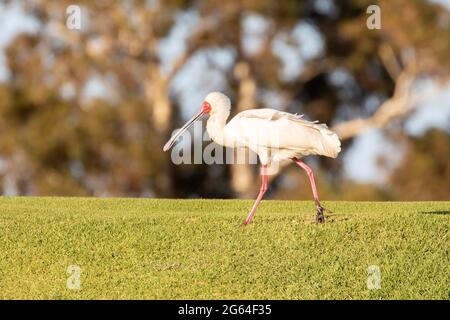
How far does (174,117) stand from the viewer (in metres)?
23.0

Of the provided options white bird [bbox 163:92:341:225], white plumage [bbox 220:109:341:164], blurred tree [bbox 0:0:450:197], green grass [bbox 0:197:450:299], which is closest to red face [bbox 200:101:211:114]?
white bird [bbox 163:92:341:225]

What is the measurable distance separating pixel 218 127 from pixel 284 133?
722 millimetres

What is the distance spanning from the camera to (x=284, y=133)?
920 cm

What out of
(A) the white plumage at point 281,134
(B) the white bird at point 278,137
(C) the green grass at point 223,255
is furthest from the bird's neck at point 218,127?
(C) the green grass at point 223,255

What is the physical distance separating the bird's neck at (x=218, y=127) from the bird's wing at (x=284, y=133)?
9.9 inches

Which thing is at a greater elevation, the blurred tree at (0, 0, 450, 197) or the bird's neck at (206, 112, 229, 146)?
the blurred tree at (0, 0, 450, 197)

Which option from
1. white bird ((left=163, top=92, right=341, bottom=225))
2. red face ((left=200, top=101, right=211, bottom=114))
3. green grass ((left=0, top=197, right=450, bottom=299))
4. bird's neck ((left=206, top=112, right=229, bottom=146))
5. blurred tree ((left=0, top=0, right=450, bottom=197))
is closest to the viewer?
green grass ((left=0, top=197, right=450, bottom=299))

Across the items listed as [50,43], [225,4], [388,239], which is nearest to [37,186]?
[50,43]

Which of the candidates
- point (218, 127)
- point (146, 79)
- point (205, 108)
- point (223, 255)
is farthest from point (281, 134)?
point (146, 79)

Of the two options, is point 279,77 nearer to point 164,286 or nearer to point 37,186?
point 37,186

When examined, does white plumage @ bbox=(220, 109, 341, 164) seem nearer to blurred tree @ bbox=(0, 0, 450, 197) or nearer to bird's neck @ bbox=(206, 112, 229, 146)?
bird's neck @ bbox=(206, 112, 229, 146)

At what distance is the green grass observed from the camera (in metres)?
7.93

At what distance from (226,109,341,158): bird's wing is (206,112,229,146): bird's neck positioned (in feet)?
0.82

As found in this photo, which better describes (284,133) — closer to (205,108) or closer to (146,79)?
(205,108)
